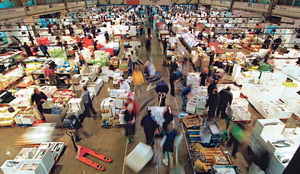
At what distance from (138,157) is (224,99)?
3.76 m

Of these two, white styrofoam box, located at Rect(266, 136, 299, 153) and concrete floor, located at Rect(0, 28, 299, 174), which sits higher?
white styrofoam box, located at Rect(266, 136, 299, 153)

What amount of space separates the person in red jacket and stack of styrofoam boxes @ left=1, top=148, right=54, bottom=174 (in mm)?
4837

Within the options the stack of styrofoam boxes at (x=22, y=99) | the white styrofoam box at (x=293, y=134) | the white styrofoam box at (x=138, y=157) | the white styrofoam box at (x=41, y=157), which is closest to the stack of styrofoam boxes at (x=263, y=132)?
the white styrofoam box at (x=293, y=134)

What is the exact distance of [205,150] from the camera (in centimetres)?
499

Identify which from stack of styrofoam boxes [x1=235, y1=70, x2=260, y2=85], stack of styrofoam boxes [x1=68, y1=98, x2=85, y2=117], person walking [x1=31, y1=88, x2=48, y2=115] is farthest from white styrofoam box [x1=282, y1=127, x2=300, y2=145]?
person walking [x1=31, y1=88, x2=48, y2=115]

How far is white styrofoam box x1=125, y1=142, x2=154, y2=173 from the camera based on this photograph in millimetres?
4841

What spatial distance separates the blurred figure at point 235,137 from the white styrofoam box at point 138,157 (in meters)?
2.56

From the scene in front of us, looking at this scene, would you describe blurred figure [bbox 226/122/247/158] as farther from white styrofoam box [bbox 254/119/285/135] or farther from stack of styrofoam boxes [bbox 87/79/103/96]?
stack of styrofoam boxes [bbox 87/79/103/96]

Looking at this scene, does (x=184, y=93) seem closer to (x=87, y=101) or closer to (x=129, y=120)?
(x=129, y=120)

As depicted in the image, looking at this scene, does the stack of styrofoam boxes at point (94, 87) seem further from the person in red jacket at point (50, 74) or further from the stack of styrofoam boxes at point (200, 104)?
the stack of styrofoam boxes at point (200, 104)

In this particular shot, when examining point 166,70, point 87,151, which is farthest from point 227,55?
point 87,151

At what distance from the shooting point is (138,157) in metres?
5.09

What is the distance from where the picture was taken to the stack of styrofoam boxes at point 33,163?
162 inches

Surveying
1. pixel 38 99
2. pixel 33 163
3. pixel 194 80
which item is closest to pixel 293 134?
pixel 194 80
